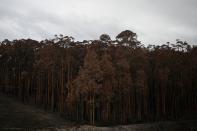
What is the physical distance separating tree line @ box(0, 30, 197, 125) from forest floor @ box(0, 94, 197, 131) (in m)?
4.28

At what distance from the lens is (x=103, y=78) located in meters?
48.2

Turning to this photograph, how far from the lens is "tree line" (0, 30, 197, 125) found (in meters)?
48.4

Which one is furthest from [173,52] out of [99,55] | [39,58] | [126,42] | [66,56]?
[39,58]

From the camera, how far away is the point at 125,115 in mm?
51406

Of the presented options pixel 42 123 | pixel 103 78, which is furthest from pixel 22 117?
pixel 103 78

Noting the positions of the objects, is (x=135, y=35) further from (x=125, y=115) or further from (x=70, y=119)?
(x=70, y=119)

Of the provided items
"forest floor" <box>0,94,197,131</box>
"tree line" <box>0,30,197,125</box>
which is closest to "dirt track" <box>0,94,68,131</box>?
"forest floor" <box>0,94,197,131</box>

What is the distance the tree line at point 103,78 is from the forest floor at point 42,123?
14.0 feet

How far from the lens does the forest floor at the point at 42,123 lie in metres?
38.4

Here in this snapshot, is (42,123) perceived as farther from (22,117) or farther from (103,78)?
(103,78)

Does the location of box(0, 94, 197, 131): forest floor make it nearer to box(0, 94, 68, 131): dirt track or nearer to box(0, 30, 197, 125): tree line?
box(0, 94, 68, 131): dirt track

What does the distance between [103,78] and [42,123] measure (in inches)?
404

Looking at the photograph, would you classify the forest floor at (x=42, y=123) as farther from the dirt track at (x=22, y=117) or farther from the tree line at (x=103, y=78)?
the tree line at (x=103, y=78)

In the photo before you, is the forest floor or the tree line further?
the tree line
